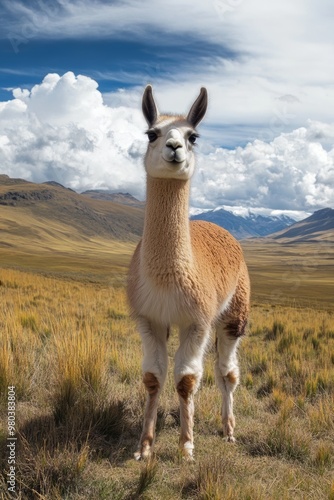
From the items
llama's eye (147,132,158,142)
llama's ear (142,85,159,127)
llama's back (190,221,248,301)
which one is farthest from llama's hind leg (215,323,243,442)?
llama's ear (142,85,159,127)

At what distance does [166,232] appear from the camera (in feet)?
11.1

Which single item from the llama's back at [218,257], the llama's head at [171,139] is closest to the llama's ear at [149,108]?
the llama's head at [171,139]

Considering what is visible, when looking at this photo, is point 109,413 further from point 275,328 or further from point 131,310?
point 275,328

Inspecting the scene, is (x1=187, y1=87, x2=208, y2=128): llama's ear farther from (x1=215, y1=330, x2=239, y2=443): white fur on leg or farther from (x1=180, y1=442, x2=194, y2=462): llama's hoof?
(x1=180, y1=442, x2=194, y2=462): llama's hoof

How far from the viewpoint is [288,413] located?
4148mm

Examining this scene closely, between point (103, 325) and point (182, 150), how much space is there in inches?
242

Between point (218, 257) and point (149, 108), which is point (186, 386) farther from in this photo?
point (149, 108)

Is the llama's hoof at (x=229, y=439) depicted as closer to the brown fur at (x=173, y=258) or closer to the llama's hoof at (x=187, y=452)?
the llama's hoof at (x=187, y=452)

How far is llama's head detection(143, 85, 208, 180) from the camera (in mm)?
3119

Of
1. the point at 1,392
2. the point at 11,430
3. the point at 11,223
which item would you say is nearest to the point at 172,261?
the point at 11,430

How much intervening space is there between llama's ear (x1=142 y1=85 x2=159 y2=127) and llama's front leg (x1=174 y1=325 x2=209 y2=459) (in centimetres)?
171

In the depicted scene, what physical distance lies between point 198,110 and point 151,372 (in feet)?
7.03

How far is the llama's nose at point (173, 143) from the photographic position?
10.1 feet

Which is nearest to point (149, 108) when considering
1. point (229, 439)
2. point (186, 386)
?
point (186, 386)
